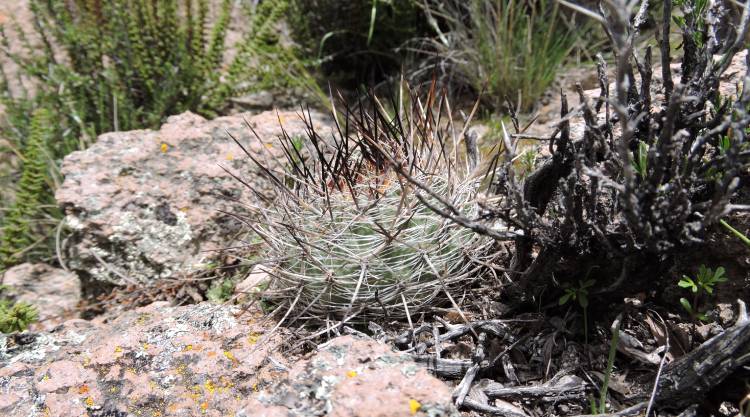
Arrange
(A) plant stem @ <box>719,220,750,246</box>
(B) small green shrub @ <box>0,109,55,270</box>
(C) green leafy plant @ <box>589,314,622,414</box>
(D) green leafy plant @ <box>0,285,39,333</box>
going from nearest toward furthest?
1. (C) green leafy plant @ <box>589,314,622,414</box>
2. (A) plant stem @ <box>719,220,750,246</box>
3. (D) green leafy plant @ <box>0,285,39,333</box>
4. (B) small green shrub @ <box>0,109,55,270</box>

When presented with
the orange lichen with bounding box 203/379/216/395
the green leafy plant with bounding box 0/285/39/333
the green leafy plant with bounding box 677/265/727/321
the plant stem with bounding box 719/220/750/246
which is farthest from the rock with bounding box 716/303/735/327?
the green leafy plant with bounding box 0/285/39/333

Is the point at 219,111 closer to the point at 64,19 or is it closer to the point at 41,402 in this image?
the point at 64,19

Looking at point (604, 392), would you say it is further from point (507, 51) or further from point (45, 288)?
point (45, 288)

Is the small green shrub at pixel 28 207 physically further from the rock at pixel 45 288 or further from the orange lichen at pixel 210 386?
the orange lichen at pixel 210 386

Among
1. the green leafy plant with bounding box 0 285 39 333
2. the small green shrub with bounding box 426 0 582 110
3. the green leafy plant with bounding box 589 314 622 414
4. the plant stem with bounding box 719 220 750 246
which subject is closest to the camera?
the green leafy plant with bounding box 589 314 622 414

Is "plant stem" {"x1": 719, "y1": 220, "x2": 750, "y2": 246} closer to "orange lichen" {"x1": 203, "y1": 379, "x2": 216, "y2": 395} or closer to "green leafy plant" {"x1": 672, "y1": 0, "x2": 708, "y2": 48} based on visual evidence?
"green leafy plant" {"x1": 672, "y1": 0, "x2": 708, "y2": 48}

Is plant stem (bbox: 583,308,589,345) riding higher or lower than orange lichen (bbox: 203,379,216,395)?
higher
